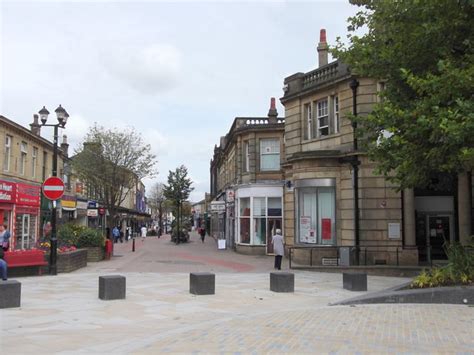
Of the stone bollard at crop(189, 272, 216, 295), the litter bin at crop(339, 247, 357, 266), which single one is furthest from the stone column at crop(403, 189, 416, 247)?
the stone bollard at crop(189, 272, 216, 295)

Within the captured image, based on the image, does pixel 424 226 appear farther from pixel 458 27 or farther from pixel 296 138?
pixel 458 27

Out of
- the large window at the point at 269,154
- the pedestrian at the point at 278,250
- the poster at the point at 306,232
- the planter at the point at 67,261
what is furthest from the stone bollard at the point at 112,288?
the large window at the point at 269,154

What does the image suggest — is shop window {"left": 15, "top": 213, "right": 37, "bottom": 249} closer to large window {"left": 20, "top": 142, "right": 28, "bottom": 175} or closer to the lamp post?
large window {"left": 20, "top": 142, "right": 28, "bottom": 175}

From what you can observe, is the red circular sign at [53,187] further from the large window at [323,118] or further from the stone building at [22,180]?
the large window at [323,118]

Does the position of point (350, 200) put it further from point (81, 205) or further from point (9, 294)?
point (81, 205)

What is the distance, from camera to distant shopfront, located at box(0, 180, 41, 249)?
2587 cm

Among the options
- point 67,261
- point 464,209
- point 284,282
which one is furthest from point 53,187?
point 464,209

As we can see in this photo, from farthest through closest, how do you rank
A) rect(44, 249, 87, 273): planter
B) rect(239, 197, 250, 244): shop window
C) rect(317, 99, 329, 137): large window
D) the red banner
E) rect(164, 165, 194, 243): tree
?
rect(164, 165, 194, 243): tree → rect(239, 197, 250, 244): shop window → rect(317, 99, 329, 137): large window → the red banner → rect(44, 249, 87, 273): planter

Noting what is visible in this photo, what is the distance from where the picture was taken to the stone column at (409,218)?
Answer: 791 inches

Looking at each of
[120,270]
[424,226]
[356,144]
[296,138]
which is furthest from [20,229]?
[424,226]

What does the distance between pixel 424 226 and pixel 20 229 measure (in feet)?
70.7

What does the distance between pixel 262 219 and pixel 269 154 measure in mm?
4196

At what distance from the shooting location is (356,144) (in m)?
20.8

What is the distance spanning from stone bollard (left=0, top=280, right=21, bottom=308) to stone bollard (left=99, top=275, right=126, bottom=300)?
6.10ft
